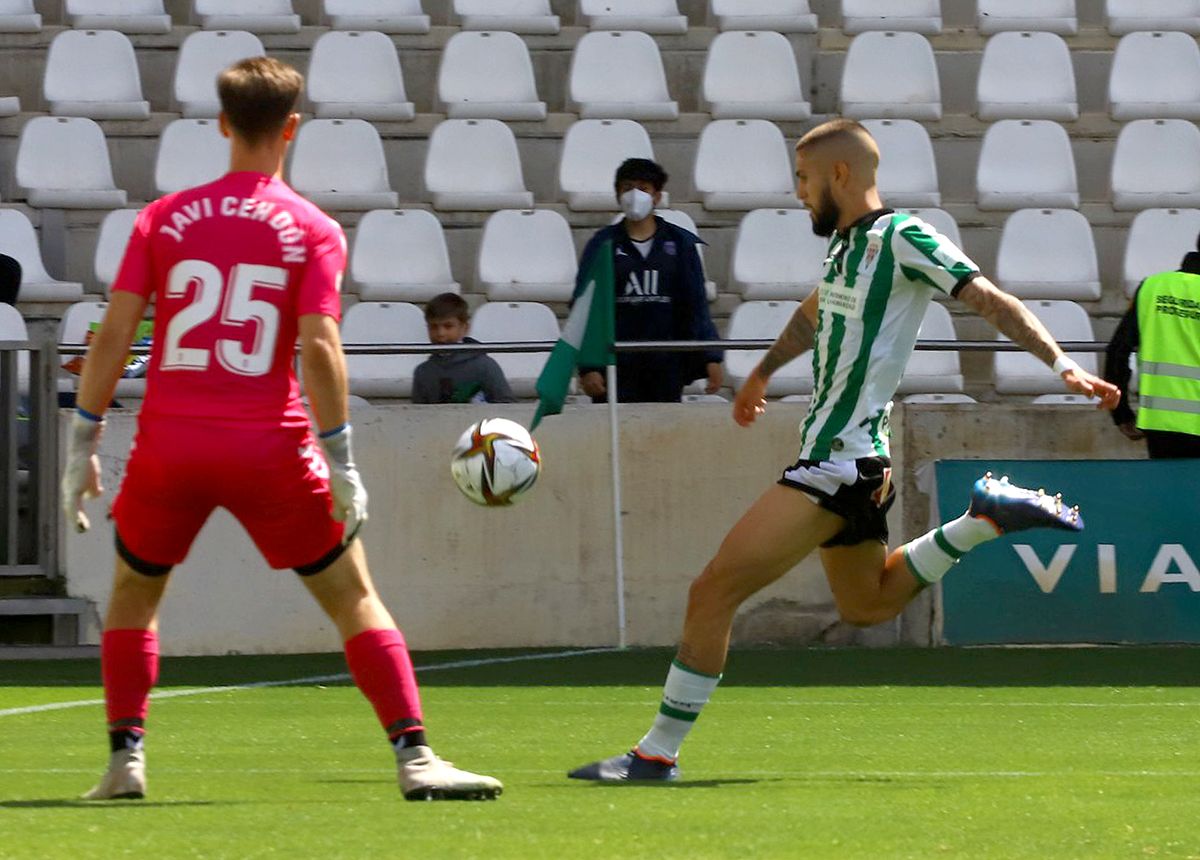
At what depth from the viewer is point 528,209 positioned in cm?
1422

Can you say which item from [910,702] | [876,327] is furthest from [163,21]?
[876,327]

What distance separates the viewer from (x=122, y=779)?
213 inches

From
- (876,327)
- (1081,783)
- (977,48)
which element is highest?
(977,48)

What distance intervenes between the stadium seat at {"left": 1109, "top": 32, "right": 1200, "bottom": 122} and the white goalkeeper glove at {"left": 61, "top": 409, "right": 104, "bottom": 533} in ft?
37.4

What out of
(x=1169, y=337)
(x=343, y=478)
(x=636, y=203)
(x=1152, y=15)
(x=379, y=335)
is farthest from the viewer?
(x=1152, y=15)

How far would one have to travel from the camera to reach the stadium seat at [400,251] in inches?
539

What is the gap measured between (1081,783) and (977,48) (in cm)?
1093

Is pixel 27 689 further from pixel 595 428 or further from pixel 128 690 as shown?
pixel 128 690

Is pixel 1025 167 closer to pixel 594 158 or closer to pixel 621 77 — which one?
pixel 621 77

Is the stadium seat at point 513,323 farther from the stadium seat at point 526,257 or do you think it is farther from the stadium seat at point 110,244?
the stadium seat at point 110,244

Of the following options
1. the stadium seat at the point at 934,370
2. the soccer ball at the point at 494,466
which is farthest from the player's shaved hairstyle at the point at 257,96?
the stadium seat at the point at 934,370

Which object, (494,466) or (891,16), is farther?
(891,16)

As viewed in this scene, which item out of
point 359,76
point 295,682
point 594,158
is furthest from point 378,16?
point 295,682

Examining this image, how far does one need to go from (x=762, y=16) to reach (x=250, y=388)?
11.0 metres
